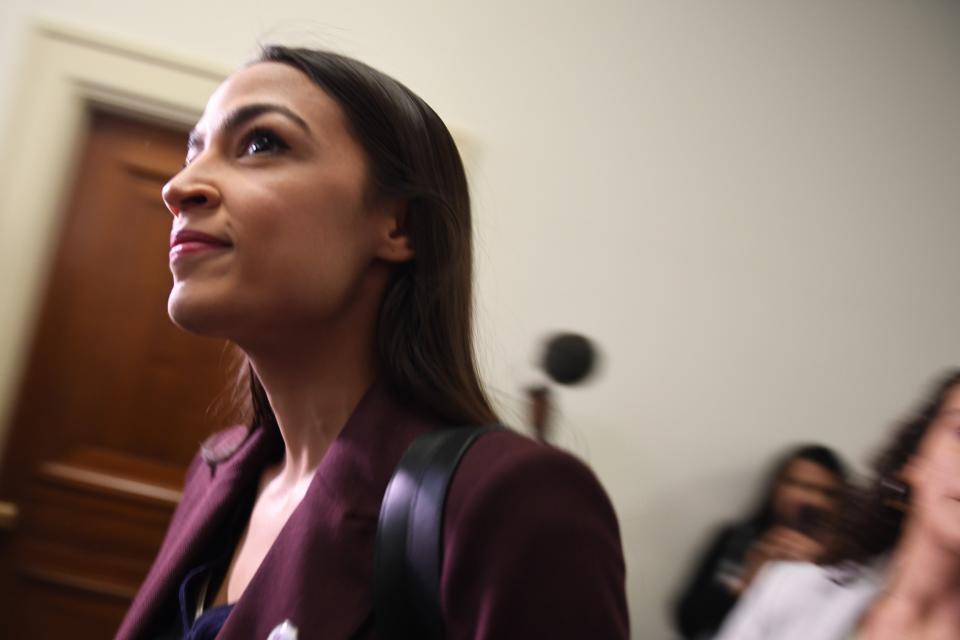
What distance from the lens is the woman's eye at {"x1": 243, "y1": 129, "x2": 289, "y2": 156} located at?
621mm

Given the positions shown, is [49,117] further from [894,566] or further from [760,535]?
[760,535]

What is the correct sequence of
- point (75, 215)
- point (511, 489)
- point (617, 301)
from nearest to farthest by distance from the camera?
point (511, 489), point (75, 215), point (617, 301)

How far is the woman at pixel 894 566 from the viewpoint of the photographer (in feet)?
2.80

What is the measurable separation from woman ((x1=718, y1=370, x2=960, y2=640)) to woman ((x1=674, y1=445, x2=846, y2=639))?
485mm

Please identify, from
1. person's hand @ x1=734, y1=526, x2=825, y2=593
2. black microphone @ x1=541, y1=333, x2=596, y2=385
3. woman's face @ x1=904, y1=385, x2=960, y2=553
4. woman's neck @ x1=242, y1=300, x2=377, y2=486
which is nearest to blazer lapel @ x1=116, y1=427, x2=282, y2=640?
woman's neck @ x1=242, y1=300, x2=377, y2=486

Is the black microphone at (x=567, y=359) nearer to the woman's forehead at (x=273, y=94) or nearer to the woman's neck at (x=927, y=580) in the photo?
the woman's neck at (x=927, y=580)

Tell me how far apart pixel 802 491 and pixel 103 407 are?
6.00 feet

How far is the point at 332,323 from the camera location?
657 mm

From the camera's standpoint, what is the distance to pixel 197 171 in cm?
62

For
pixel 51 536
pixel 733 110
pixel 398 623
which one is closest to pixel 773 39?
pixel 733 110

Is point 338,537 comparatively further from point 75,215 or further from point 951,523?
point 75,215

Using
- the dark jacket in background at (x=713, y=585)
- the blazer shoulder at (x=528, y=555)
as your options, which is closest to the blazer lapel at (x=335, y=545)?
the blazer shoulder at (x=528, y=555)

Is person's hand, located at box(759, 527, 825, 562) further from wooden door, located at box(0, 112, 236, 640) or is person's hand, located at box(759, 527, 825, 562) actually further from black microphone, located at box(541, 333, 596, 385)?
wooden door, located at box(0, 112, 236, 640)

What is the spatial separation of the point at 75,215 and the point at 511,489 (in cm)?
165
